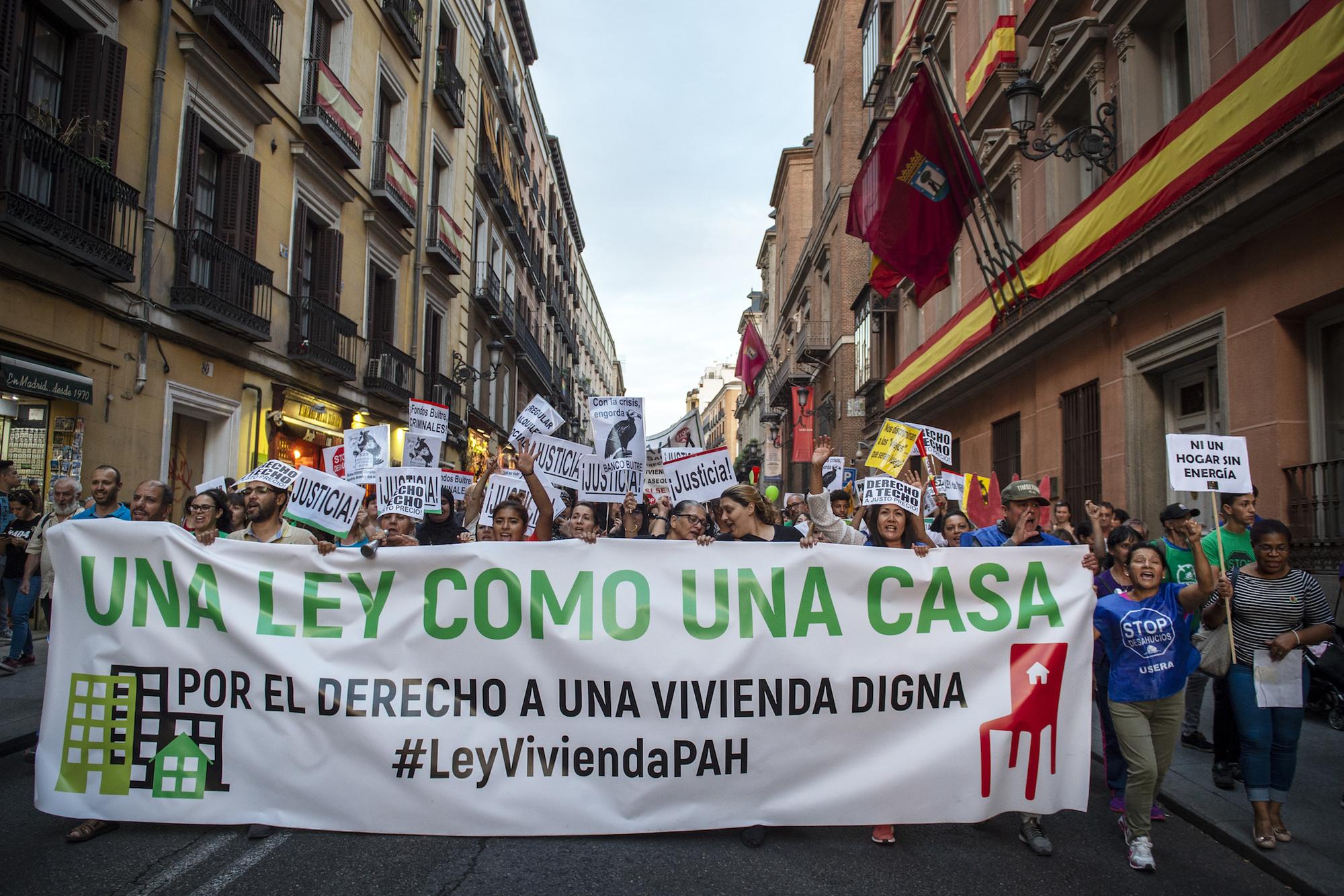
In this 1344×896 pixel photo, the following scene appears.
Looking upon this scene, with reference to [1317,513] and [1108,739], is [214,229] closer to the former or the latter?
[1108,739]

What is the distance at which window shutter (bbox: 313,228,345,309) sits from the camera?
55.6 feet

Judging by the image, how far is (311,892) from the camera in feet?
12.0

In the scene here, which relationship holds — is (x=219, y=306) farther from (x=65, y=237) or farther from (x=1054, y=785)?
(x=1054, y=785)

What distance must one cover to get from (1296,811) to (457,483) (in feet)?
23.7

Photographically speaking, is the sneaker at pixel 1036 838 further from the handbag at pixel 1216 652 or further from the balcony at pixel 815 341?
the balcony at pixel 815 341

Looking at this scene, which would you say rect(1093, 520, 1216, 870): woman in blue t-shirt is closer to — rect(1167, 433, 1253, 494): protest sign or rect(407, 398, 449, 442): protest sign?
rect(1167, 433, 1253, 494): protest sign

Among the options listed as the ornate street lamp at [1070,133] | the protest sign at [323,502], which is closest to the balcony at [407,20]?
the ornate street lamp at [1070,133]

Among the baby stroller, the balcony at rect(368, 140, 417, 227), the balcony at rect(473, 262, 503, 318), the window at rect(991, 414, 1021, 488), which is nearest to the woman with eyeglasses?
the baby stroller

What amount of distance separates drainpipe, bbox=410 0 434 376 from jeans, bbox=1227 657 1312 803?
19.4 m

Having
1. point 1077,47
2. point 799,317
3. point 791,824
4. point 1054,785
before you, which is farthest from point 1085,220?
point 799,317

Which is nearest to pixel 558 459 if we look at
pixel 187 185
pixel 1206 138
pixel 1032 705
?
pixel 1032 705

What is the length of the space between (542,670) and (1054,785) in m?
2.45

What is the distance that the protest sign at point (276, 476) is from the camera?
581cm

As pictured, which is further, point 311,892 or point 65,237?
point 65,237
